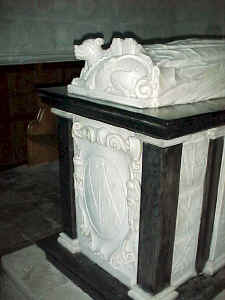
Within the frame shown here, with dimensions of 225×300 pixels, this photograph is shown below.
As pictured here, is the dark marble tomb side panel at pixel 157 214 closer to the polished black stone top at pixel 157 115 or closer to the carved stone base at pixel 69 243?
the polished black stone top at pixel 157 115

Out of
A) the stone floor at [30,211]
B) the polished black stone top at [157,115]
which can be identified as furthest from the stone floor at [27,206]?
the polished black stone top at [157,115]

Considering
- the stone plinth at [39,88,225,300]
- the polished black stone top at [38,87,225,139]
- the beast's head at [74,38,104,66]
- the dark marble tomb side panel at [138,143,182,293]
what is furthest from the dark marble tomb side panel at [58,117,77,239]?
the dark marble tomb side panel at [138,143,182,293]

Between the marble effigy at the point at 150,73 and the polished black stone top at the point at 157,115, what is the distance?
40 millimetres

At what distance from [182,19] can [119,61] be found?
4074 millimetres

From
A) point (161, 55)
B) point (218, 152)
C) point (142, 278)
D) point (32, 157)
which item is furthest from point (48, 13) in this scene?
point (142, 278)

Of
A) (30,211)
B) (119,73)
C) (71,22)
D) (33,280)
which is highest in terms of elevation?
(71,22)

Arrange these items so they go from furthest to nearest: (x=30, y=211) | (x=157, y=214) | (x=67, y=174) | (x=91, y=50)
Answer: (x=30, y=211) < (x=67, y=174) < (x=91, y=50) < (x=157, y=214)

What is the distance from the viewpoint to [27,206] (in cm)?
279

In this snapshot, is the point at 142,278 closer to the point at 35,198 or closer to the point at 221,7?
the point at 35,198

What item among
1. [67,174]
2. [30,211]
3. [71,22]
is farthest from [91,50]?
[71,22]

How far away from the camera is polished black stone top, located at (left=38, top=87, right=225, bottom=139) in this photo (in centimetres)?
118

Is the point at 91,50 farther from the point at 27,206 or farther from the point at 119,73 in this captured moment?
the point at 27,206

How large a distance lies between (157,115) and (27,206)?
74.7 inches

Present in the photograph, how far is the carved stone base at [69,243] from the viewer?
187 centimetres
